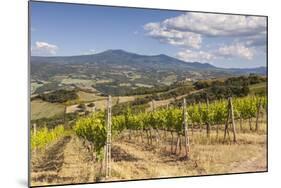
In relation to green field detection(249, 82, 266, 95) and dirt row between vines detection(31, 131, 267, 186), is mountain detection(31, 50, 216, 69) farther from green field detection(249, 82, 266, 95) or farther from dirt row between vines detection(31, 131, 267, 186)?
dirt row between vines detection(31, 131, 267, 186)

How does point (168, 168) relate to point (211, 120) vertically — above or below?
below

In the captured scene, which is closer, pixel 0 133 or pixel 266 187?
pixel 0 133

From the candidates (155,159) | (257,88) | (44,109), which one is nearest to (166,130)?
(155,159)

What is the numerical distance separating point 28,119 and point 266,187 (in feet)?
7.04

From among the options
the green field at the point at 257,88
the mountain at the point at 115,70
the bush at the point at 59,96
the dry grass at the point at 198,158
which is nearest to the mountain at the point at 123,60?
the mountain at the point at 115,70

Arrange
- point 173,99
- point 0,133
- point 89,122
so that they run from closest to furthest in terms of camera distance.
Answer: point 0,133 < point 89,122 < point 173,99

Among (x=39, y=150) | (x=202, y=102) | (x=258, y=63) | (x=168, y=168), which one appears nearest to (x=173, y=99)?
(x=202, y=102)

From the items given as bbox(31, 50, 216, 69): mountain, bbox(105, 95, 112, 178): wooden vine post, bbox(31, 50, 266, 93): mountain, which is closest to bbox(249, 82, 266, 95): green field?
bbox(31, 50, 266, 93): mountain

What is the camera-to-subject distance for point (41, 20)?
156 inches

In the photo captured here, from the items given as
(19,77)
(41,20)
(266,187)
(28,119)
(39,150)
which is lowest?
(266,187)

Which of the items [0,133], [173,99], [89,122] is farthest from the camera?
[173,99]

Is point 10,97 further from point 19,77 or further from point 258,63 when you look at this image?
→ point 258,63

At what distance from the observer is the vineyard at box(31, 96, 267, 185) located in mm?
4098

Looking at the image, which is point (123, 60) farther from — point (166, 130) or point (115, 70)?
point (166, 130)
